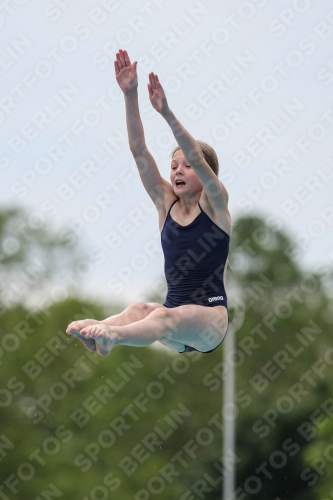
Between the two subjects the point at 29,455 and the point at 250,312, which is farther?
the point at 250,312

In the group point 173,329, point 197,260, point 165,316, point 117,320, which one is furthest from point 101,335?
point 197,260

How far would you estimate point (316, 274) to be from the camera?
3378cm

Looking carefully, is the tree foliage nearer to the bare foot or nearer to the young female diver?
the young female diver

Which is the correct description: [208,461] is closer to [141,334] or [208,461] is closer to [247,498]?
[247,498]

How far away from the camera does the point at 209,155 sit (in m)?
9.38

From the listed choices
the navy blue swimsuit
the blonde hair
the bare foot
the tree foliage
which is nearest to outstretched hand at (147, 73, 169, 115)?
the blonde hair

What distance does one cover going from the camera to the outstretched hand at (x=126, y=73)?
923cm

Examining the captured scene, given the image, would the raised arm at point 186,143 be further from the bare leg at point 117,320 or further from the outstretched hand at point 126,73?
the bare leg at point 117,320

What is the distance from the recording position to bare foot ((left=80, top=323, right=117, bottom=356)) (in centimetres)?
773

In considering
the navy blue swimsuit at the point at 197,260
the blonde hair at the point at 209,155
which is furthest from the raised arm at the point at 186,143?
the blonde hair at the point at 209,155

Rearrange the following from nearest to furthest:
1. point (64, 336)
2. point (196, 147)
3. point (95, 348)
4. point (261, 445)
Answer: point (95, 348) < point (196, 147) < point (261, 445) < point (64, 336)

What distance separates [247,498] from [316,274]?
8.94 meters

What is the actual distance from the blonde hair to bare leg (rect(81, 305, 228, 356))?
143 cm

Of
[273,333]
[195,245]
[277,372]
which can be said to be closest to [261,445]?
[277,372]
